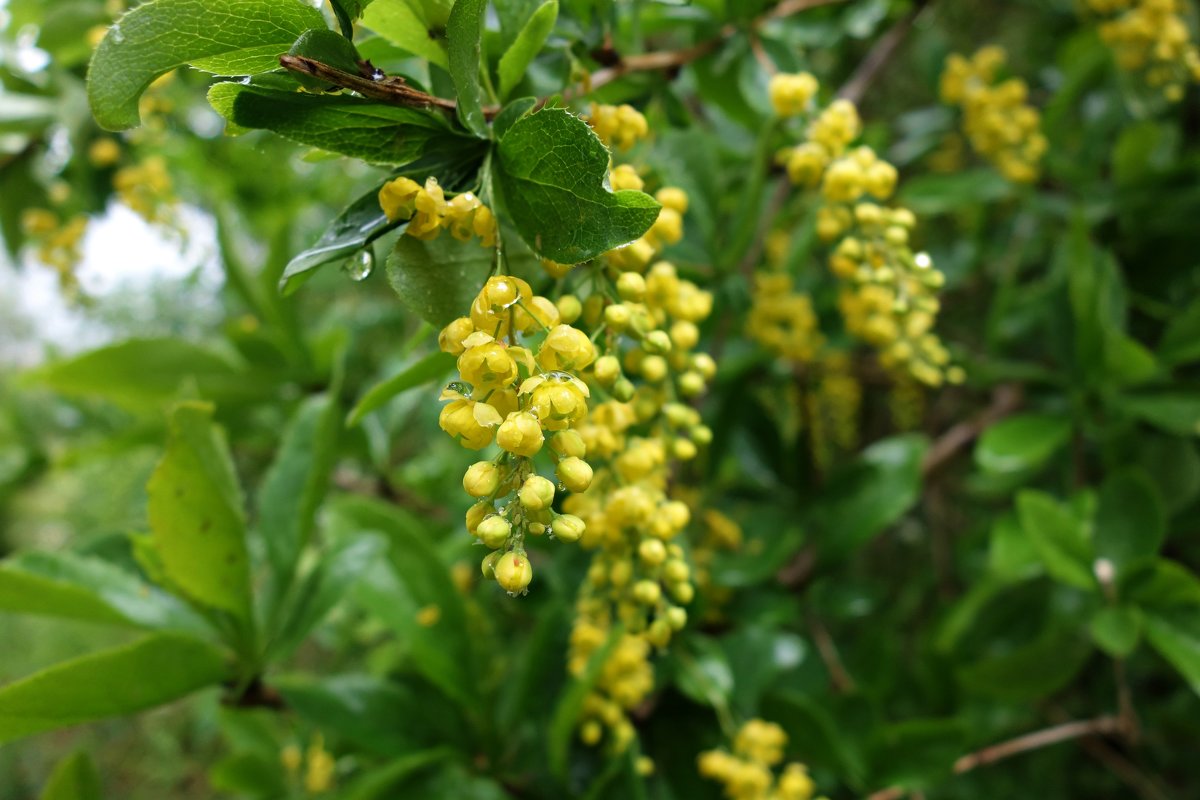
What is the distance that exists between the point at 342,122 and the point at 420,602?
63 centimetres

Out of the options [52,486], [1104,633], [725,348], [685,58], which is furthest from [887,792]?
[52,486]

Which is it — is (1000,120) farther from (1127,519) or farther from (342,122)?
(342,122)

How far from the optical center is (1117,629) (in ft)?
2.99

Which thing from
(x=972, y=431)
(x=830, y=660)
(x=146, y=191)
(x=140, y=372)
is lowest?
(x=830, y=660)

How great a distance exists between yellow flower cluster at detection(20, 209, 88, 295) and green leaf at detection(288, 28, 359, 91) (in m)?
1.07

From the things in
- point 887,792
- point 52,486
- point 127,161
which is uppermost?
point 127,161

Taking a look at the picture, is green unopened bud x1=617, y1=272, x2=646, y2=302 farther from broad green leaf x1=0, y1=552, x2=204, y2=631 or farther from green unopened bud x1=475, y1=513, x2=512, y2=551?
broad green leaf x1=0, y1=552, x2=204, y2=631

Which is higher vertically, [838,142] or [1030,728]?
[838,142]

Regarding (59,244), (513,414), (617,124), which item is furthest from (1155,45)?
(59,244)

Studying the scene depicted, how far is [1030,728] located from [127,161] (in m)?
1.91

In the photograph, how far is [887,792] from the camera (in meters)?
0.96

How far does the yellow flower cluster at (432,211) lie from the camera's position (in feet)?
1.57

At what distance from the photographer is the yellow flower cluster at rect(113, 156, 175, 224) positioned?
4.05 ft

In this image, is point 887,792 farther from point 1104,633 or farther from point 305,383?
point 305,383
